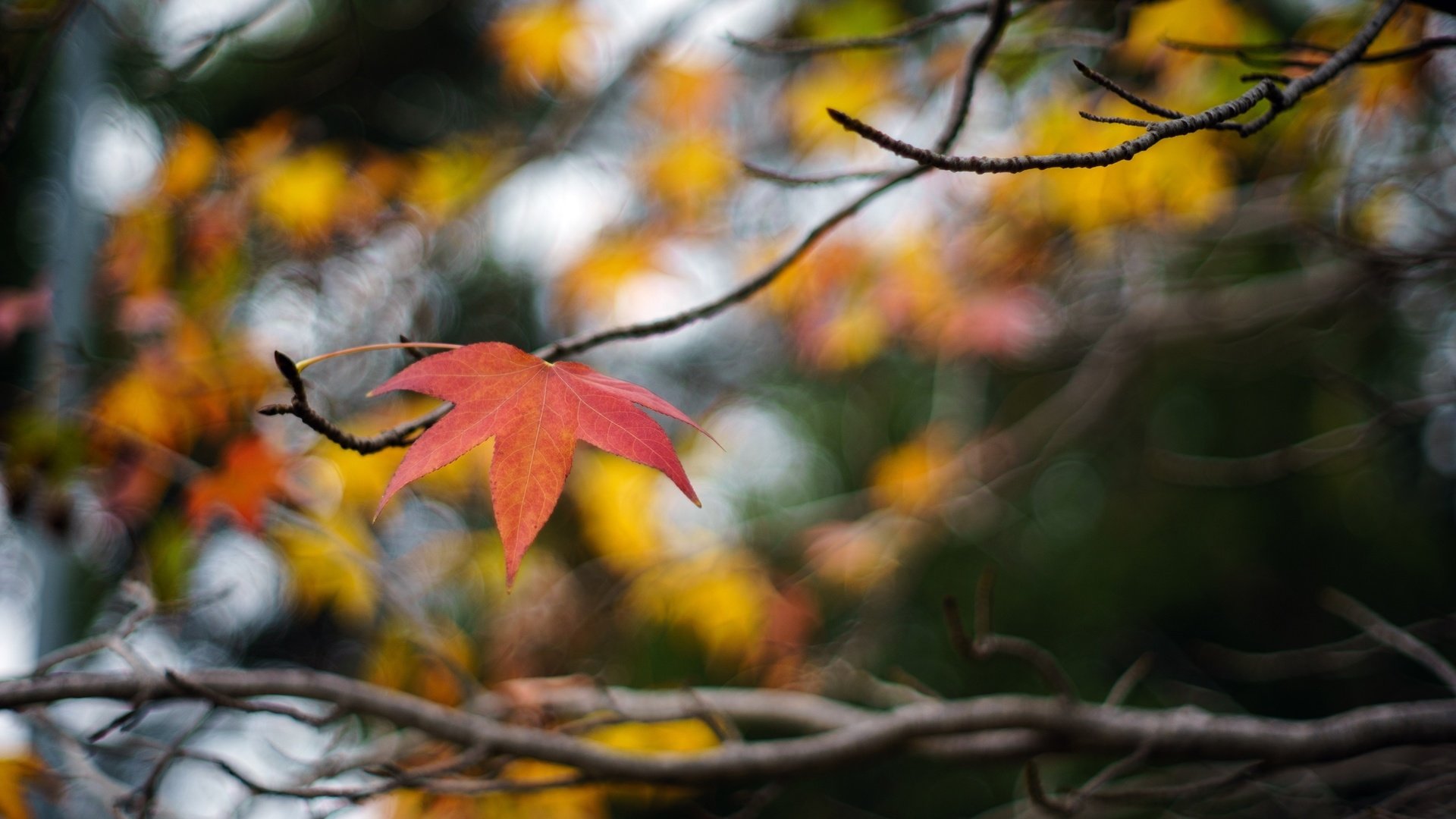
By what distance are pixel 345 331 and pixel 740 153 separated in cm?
122

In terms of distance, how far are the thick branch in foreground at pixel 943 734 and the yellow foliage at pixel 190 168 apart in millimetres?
1430

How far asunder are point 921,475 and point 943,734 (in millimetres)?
1054

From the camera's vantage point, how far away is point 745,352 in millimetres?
3543

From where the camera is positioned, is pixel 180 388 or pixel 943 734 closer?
pixel 943 734

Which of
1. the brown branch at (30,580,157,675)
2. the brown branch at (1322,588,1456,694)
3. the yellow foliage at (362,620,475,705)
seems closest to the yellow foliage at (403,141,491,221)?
the yellow foliage at (362,620,475,705)

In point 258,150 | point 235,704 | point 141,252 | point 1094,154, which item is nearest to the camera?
point 1094,154

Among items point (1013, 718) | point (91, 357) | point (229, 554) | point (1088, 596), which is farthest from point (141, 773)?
point (1088, 596)

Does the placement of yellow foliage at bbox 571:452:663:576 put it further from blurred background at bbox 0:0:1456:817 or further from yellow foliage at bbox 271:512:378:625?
yellow foliage at bbox 271:512:378:625

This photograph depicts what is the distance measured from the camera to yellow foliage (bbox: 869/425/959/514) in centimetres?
191

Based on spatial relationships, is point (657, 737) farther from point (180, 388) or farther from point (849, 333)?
point (180, 388)

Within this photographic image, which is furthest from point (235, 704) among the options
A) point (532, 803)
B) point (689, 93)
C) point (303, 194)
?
point (689, 93)

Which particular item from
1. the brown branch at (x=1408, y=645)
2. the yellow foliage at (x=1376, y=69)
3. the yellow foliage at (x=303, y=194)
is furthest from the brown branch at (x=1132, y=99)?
the yellow foliage at (x=303, y=194)

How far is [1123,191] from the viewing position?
1540mm

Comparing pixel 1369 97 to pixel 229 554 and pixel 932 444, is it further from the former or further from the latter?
pixel 229 554
